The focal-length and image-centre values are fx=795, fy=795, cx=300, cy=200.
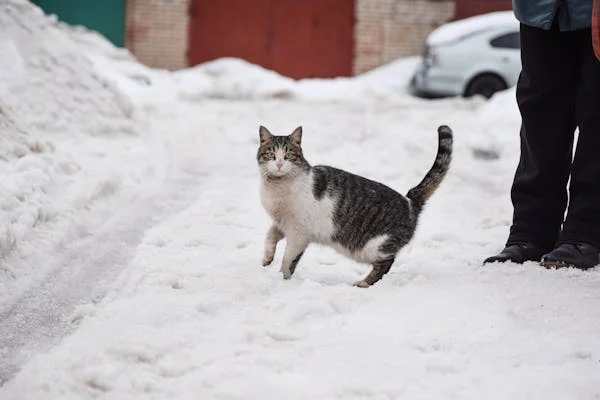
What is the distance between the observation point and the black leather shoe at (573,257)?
3248 mm

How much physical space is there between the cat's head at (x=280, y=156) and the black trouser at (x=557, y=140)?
1.00 metres

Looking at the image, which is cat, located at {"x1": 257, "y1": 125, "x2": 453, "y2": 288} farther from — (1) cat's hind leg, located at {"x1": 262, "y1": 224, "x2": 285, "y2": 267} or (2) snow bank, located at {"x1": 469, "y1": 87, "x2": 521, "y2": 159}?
(2) snow bank, located at {"x1": 469, "y1": 87, "x2": 521, "y2": 159}

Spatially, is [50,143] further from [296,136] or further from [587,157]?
[587,157]

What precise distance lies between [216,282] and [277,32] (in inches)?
516

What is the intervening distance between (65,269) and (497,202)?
2954 mm

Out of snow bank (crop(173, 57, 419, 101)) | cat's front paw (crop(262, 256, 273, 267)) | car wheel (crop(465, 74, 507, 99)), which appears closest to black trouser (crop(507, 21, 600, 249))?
cat's front paw (crop(262, 256, 273, 267))

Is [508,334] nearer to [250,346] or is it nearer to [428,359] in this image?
[428,359]

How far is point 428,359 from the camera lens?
2393 mm

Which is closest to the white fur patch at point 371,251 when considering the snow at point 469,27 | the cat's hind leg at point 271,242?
the cat's hind leg at point 271,242

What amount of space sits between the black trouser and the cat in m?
0.38

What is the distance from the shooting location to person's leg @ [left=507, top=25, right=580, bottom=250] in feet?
Answer: 11.1

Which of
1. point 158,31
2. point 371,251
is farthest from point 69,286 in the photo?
point 158,31

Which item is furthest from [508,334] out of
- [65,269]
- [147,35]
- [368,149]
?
[147,35]

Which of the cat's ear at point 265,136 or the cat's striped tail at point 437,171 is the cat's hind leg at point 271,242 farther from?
the cat's striped tail at point 437,171
